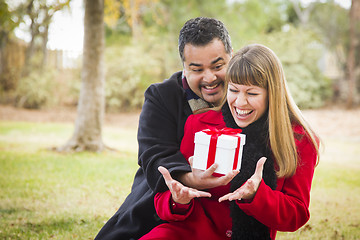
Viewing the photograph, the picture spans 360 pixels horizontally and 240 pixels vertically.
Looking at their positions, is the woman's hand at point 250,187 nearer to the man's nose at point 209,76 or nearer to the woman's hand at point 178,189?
the woman's hand at point 178,189

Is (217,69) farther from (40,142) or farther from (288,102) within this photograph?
(40,142)

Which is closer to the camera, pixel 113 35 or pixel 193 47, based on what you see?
pixel 193 47

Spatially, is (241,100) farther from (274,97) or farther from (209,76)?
(209,76)

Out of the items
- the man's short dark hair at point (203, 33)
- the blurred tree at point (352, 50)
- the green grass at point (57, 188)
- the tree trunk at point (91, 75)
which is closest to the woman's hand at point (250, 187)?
the man's short dark hair at point (203, 33)

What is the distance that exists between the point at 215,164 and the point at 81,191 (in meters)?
3.76

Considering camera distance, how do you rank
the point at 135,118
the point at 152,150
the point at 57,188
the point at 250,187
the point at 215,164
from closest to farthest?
the point at 215,164 < the point at 250,187 < the point at 152,150 < the point at 57,188 < the point at 135,118

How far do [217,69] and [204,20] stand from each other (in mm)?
321

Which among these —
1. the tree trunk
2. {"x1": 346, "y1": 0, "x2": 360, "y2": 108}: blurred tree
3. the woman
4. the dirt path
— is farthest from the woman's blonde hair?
{"x1": 346, "y1": 0, "x2": 360, "y2": 108}: blurred tree

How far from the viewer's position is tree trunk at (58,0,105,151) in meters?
7.39

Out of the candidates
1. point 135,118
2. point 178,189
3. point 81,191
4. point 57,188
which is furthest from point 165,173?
point 135,118

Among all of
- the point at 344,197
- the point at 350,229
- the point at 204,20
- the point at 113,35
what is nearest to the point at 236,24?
the point at 113,35

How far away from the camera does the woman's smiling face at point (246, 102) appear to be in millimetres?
2156

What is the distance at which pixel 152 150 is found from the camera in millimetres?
2293

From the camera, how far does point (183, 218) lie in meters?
2.17
